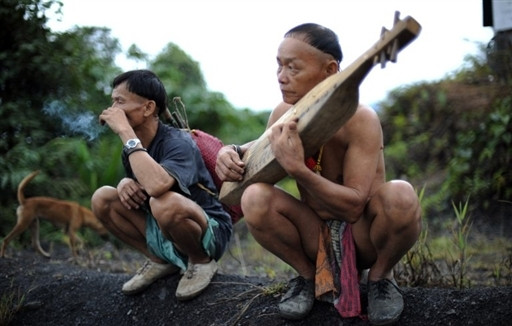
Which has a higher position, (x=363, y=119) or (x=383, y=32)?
(x=383, y=32)

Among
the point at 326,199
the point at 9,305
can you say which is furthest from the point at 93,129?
the point at 326,199

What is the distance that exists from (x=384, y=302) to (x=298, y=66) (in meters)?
1.08

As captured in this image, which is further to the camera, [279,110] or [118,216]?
[118,216]

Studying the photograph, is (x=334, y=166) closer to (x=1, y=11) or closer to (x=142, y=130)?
(x=142, y=130)

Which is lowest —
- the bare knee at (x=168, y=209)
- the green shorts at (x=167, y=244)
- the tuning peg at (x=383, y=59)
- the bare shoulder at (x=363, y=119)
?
the green shorts at (x=167, y=244)

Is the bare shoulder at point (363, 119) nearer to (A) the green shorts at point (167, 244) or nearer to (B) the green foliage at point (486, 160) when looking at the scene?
(A) the green shorts at point (167, 244)

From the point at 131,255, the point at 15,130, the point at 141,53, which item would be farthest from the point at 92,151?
the point at 141,53

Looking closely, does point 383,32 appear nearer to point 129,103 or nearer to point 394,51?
point 394,51

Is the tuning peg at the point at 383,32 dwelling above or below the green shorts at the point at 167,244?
above

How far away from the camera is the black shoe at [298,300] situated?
299 cm

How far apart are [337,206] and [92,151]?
5.71 m

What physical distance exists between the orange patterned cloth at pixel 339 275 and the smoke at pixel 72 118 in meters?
4.44

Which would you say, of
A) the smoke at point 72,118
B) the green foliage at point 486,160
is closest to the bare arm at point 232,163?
the green foliage at point 486,160

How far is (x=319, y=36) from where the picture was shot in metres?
2.87
